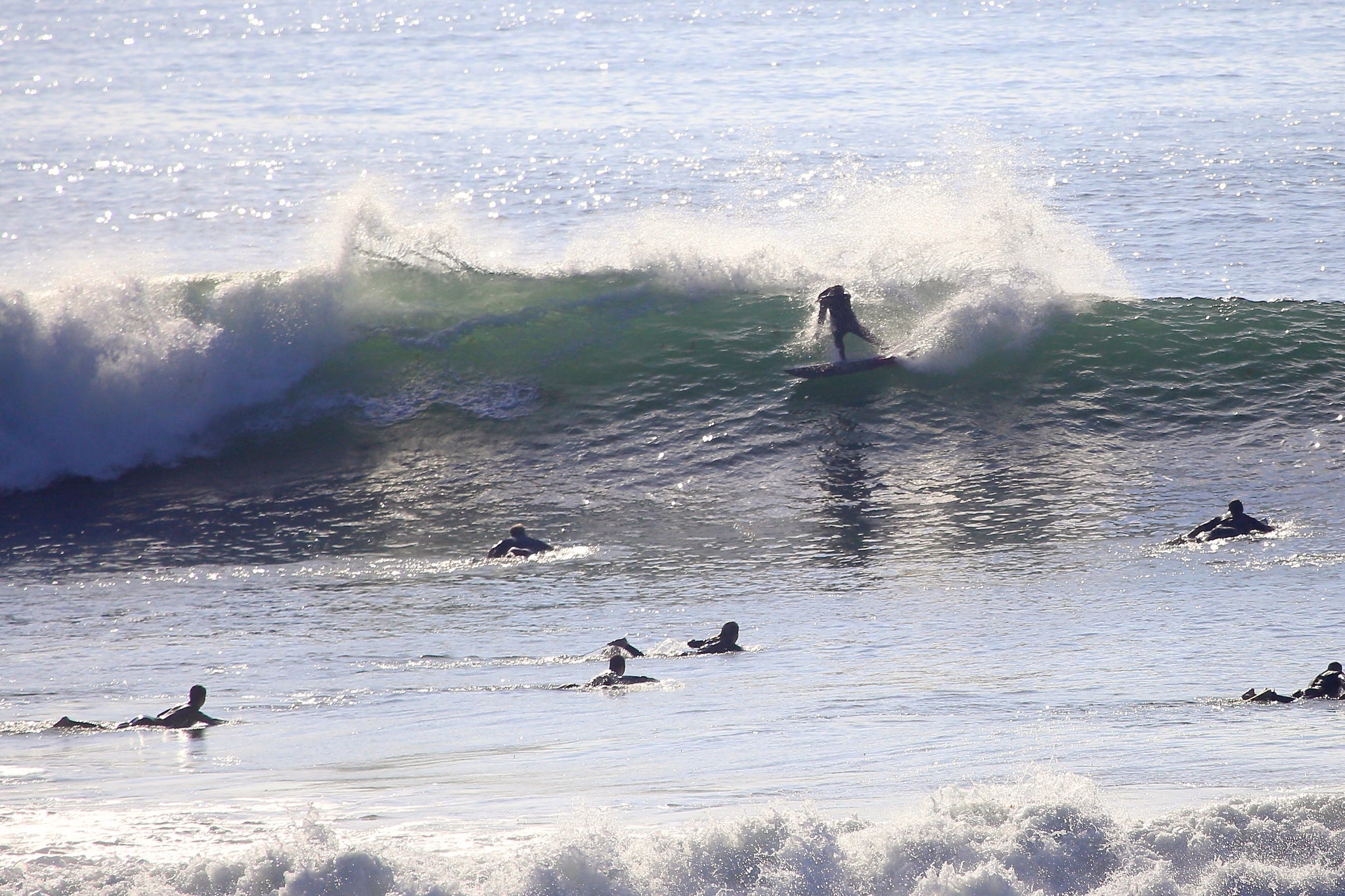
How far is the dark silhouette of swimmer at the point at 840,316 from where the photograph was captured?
17.5m

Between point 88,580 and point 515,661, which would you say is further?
point 88,580

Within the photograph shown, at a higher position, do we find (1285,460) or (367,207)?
(367,207)

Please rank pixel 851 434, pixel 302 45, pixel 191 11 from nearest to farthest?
pixel 851 434 → pixel 302 45 → pixel 191 11

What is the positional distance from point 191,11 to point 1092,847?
90362 millimetres

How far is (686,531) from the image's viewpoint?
568 inches

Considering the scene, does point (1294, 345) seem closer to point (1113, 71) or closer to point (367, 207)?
point (367, 207)

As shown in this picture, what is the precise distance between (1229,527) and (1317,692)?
4.53 meters

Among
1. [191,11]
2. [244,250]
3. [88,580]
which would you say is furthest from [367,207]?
[191,11]

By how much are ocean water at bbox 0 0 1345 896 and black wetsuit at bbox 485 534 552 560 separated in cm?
29

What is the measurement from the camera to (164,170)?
41.5 m

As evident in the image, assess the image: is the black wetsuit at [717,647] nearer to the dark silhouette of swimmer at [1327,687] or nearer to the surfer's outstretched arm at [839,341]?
the dark silhouette of swimmer at [1327,687]

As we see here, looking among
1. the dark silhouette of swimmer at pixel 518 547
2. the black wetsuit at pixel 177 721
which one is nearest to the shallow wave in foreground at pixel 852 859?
the black wetsuit at pixel 177 721

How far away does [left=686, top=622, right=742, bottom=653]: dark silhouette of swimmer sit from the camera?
10719 millimetres

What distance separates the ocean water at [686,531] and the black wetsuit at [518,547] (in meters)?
0.29
